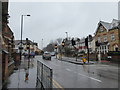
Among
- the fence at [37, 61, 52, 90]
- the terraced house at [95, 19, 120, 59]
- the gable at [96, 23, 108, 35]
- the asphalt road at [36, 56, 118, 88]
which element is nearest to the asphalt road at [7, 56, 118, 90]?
the asphalt road at [36, 56, 118, 88]

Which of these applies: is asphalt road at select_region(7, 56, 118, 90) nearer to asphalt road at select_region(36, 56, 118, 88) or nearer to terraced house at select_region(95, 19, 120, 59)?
asphalt road at select_region(36, 56, 118, 88)

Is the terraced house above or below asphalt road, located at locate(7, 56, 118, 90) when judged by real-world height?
above

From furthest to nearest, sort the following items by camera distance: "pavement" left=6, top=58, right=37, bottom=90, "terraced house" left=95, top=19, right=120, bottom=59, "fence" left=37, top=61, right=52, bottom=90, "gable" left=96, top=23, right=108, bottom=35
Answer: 1. "gable" left=96, top=23, right=108, bottom=35
2. "terraced house" left=95, top=19, right=120, bottom=59
3. "pavement" left=6, top=58, right=37, bottom=90
4. "fence" left=37, top=61, right=52, bottom=90

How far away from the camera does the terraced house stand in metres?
31.5

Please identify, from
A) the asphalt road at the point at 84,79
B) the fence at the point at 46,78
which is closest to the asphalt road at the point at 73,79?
the asphalt road at the point at 84,79

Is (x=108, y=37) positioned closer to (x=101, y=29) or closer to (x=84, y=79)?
(x=101, y=29)

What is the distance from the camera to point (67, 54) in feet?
161

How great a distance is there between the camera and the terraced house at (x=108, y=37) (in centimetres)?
3148

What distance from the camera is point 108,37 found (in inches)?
1379

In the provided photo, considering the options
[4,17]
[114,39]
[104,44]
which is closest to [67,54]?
[104,44]

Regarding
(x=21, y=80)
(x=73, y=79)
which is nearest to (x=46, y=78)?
(x=21, y=80)

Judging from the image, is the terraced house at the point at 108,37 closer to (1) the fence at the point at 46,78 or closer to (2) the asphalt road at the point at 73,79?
(2) the asphalt road at the point at 73,79

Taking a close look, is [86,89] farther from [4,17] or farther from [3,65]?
[4,17]

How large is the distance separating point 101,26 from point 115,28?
6.16m
